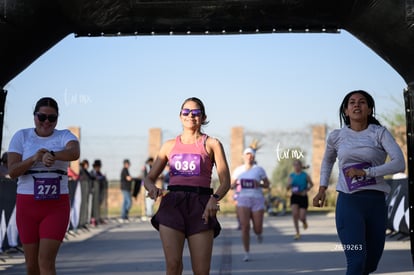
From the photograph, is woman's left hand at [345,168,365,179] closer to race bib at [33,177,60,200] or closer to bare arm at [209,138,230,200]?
bare arm at [209,138,230,200]

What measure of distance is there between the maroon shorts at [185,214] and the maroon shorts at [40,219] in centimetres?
77

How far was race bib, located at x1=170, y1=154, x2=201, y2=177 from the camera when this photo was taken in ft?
24.6

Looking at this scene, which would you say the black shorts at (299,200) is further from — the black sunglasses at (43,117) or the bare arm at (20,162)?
the bare arm at (20,162)

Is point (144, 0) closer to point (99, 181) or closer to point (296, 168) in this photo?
point (296, 168)

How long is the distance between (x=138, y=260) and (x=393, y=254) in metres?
3.98

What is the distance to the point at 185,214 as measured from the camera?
7.39m

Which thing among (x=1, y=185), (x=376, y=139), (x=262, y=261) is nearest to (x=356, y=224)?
(x=376, y=139)

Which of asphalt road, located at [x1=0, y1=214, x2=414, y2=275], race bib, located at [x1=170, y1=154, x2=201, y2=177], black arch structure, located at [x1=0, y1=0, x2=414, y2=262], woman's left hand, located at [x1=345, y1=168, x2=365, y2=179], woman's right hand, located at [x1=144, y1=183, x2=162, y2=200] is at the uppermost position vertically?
black arch structure, located at [x1=0, y1=0, x2=414, y2=262]

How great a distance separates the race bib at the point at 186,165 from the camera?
7.48 metres

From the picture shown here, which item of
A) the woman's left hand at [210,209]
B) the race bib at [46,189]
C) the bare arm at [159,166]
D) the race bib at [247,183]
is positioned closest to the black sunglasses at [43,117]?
the race bib at [46,189]

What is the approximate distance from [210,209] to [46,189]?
133cm

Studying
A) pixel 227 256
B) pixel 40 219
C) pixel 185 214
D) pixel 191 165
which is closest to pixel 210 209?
pixel 185 214

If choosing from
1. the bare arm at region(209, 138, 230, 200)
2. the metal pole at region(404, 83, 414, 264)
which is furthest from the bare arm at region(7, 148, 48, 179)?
the metal pole at region(404, 83, 414, 264)

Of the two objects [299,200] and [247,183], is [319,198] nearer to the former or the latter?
[247,183]
